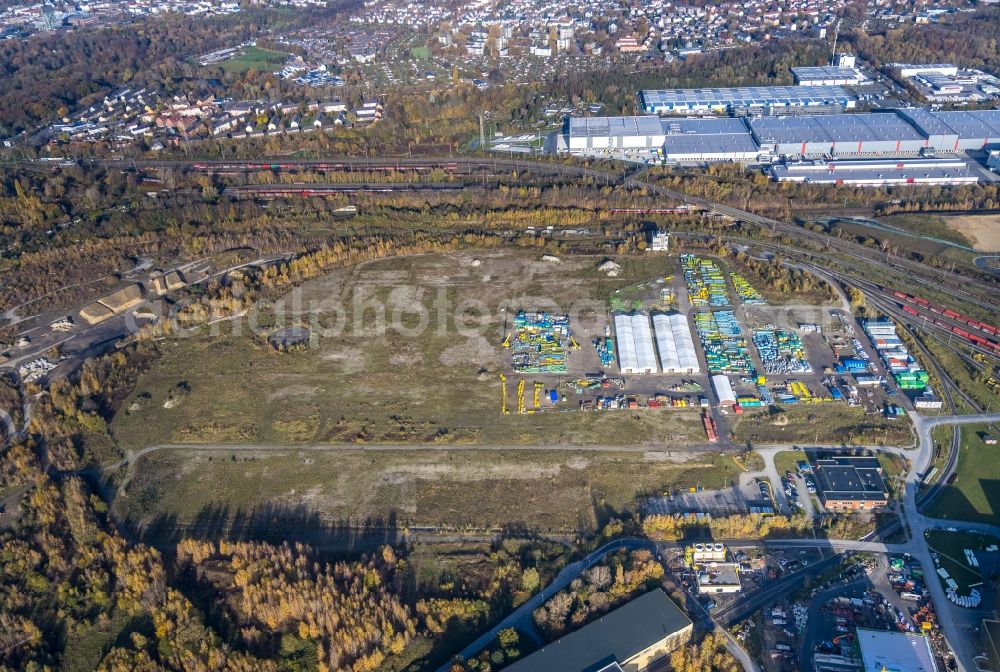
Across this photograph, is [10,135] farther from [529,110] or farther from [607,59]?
[607,59]

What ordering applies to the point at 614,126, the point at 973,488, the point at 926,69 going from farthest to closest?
the point at 926,69 < the point at 614,126 < the point at 973,488

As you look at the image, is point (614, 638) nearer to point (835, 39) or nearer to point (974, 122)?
point (974, 122)

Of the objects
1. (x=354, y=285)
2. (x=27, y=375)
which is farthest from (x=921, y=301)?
(x=27, y=375)

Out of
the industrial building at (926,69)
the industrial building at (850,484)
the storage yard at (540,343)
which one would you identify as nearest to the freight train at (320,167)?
the storage yard at (540,343)

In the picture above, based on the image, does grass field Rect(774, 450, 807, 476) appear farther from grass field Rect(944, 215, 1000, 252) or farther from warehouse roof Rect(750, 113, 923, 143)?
warehouse roof Rect(750, 113, 923, 143)

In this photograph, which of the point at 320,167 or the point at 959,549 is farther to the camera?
the point at 320,167

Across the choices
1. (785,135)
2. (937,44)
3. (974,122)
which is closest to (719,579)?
(785,135)
